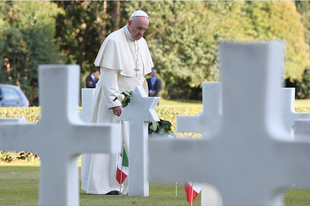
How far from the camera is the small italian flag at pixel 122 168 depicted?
29.9ft

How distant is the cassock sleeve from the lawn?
101 cm

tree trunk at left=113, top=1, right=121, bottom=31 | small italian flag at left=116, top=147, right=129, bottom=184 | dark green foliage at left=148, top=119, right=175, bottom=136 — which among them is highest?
tree trunk at left=113, top=1, right=121, bottom=31

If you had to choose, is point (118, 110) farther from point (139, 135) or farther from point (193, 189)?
point (193, 189)

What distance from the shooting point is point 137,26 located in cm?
941

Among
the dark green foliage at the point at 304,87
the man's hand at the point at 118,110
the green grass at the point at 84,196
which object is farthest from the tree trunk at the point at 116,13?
the man's hand at the point at 118,110

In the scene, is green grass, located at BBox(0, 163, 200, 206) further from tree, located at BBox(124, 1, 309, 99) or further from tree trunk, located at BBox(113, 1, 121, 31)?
tree trunk, located at BBox(113, 1, 121, 31)

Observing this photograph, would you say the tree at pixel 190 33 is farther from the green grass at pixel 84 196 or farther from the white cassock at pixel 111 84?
the white cassock at pixel 111 84

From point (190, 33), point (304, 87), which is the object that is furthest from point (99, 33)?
point (304, 87)

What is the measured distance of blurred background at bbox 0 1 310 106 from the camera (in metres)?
40.1

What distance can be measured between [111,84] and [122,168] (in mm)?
954

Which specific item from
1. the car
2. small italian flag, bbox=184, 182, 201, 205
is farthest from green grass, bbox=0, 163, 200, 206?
the car

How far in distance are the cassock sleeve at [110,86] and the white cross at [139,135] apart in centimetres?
87

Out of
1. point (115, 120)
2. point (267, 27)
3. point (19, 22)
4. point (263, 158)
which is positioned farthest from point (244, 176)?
point (267, 27)

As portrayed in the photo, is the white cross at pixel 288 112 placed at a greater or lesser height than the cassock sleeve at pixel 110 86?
lesser
